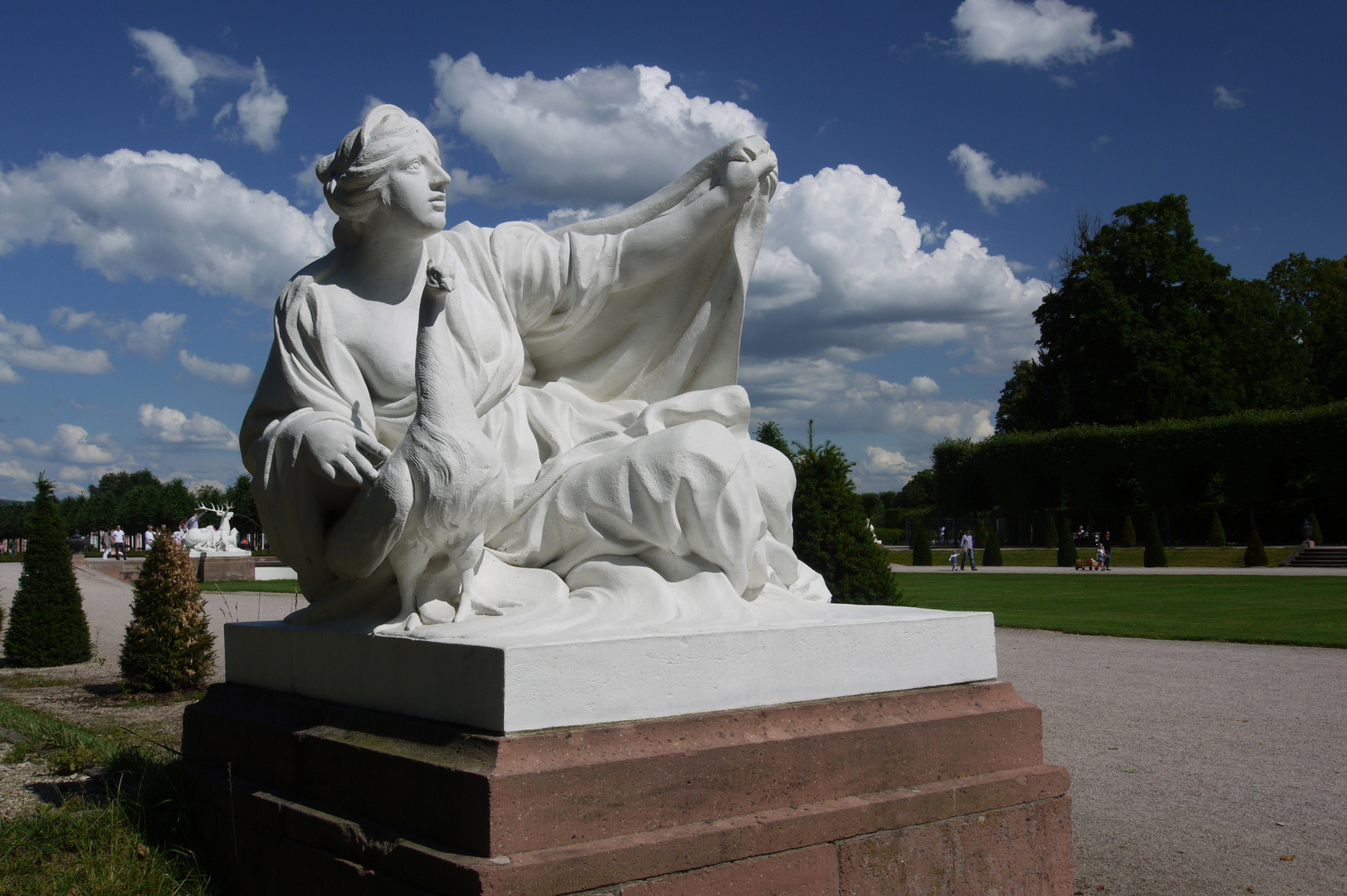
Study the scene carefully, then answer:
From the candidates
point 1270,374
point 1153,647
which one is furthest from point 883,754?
point 1270,374

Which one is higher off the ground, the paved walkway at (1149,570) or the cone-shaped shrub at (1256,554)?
the cone-shaped shrub at (1256,554)

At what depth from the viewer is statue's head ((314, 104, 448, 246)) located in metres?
3.38

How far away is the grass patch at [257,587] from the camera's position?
2055 cm

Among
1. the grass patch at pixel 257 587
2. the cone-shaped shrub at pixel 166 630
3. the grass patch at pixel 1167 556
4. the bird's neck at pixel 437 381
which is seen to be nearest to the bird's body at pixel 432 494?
the bird's neck at pixel 437 381

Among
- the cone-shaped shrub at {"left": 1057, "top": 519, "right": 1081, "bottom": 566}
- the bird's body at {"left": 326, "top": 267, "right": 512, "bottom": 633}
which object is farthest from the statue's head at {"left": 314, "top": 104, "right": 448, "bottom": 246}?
the cone-shaped shrub at {"left": 1057, "top": 519, "right": 1081, "bottom": 566}

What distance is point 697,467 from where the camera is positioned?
10.1 feet

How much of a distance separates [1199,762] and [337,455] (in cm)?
533

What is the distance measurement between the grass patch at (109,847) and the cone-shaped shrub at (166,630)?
209 inches

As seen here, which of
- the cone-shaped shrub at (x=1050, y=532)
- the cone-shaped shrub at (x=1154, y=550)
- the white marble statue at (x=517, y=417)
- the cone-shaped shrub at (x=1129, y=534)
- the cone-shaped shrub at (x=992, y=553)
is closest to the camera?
the white marble statue at (x=517, y=417)

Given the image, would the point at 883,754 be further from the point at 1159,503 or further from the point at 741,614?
the point at 1159,503

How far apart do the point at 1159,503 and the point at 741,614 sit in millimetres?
35756

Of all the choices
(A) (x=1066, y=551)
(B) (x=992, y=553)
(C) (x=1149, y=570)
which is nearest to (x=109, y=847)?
(C) (x=1149, y=570)

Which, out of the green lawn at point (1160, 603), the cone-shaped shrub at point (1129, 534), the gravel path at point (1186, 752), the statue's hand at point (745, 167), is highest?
the statue's hand at point (745, 167)

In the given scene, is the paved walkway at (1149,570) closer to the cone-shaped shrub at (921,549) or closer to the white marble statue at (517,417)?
the cone-shaped shrub at (921,549)
